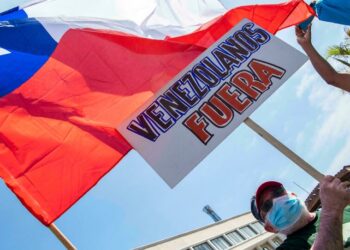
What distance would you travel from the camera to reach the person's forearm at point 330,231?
6.10 feet

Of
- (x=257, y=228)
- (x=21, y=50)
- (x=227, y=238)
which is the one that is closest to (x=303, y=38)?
(x=21, y=50)

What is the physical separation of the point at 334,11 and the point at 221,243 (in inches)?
1066

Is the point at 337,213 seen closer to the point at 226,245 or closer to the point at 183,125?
the point at 183,125

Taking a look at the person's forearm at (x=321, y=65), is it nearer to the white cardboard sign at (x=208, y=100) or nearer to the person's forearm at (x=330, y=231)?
the white cardboard sign at (x=208, y=100)

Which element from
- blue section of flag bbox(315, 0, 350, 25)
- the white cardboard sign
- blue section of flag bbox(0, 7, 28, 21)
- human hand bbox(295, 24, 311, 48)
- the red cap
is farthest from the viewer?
blue section of flag bbox(0, 7, 28, 21)

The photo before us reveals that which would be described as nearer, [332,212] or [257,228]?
[332,212]

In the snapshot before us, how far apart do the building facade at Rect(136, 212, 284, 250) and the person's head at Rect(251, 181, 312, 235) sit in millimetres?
21297

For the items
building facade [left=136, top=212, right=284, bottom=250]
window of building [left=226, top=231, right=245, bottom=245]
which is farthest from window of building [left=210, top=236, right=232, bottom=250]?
window of building [left=226, top=231, right=245, bottom=245]

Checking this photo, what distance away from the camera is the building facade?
25906 mm

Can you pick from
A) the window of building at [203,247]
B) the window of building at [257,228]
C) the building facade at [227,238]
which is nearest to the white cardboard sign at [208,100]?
the building facade at [227,238]

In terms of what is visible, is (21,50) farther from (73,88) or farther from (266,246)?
(266,246)

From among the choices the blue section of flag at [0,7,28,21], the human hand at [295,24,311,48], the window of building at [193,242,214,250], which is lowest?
the window of building at [193,242,214,250]

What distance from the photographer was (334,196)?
6.05ft

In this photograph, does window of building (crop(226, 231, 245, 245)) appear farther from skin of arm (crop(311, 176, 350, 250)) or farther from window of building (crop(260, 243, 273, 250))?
skin of arm (crop(311, 176, 350, 250))
